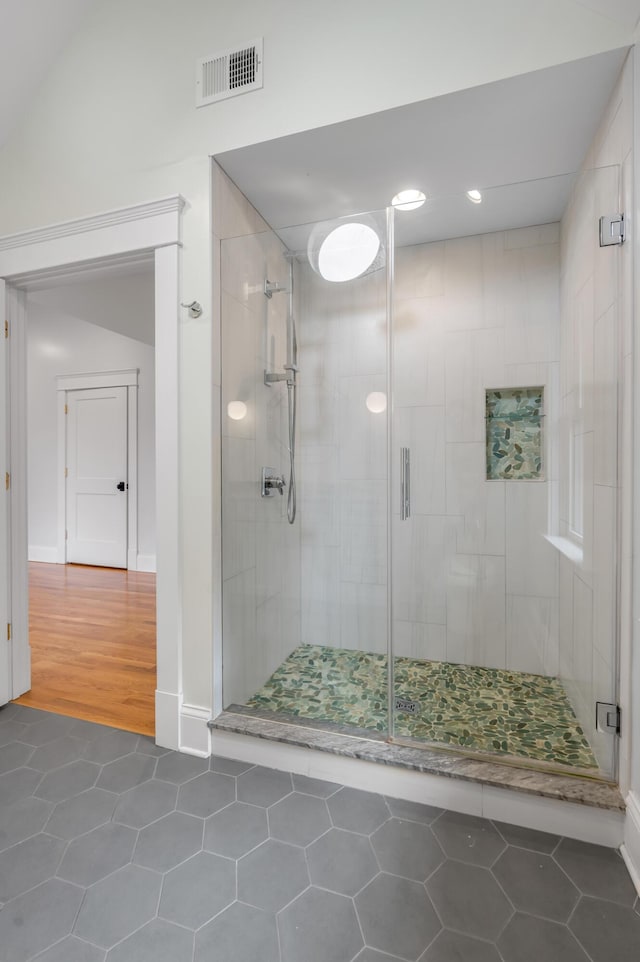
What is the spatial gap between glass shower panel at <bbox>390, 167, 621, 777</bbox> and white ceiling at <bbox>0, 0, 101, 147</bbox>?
5.36ft

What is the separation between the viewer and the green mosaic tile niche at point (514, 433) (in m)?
1.92

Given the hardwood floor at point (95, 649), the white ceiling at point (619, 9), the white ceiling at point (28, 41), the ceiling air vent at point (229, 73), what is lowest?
the hardwood floor at point (95, 649)

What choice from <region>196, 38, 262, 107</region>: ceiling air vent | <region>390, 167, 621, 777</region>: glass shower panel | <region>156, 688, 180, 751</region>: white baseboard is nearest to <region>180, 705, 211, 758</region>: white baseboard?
<region>156, 688, 180, 751</region>: white baseboard

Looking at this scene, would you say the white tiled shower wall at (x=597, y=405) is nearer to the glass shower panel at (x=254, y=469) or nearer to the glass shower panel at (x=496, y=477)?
the glass shower panel at (x=496, y=477)

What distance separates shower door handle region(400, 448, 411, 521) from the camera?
6.23ft

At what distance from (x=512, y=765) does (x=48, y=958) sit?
4.36ft

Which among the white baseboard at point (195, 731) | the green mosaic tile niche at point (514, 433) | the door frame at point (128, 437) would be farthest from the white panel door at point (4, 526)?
the door frame at point (128, 437)

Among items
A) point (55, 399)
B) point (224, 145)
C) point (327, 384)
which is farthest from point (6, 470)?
point (55, 399)

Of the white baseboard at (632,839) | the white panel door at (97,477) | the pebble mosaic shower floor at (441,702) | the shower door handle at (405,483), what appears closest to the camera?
the white baseboard at (632,839)

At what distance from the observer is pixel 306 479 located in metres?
2.20

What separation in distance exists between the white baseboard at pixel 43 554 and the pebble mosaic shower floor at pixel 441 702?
4.31m

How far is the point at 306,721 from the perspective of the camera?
5.85 feet

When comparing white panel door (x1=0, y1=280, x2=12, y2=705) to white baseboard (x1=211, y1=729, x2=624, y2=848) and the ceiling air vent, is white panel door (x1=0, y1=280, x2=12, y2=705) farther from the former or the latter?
the ceiling air vent

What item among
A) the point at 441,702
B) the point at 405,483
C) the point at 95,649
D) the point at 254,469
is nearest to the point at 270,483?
the point at 254,469
